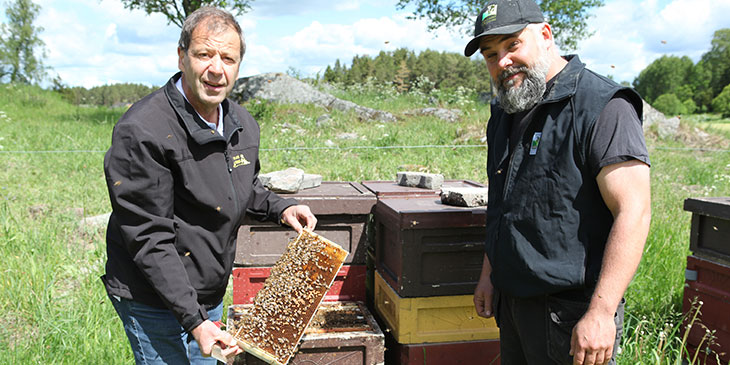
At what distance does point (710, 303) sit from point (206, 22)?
3.23 meters

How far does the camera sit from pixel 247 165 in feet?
6.49

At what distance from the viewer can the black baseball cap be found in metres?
1.86

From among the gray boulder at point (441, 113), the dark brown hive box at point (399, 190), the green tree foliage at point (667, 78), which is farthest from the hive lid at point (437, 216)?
the green tree foliage at point (667, 78)

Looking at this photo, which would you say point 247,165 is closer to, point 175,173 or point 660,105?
point 175,173

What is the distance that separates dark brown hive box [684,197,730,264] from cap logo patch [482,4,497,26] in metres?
2.06

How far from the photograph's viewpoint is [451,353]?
2.70 meters

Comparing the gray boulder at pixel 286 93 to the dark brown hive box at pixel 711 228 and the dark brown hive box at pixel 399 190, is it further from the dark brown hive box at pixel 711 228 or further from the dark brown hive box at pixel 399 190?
the dark brown hive box at pixel 711 228

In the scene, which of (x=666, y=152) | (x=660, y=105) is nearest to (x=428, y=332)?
(x=666, y=152)

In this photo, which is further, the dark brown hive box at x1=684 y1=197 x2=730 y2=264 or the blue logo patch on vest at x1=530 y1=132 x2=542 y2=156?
the dark brown hive box at x1=684 y1=197 x2=730 y2=264

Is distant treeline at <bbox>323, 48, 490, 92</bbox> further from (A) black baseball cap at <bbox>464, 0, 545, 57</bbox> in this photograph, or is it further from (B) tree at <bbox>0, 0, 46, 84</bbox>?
(A) black baseball cap at <bbox>464, 0, 545, 57</bbox>

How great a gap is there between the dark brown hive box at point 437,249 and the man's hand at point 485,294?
1.08 ft

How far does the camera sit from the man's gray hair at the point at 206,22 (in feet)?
5.72

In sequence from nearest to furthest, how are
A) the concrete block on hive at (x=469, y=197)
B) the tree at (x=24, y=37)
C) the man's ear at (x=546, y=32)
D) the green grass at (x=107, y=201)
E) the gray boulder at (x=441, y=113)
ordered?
the man's ear at (x=546, y=32)
the concrete block on hive at (x=469, y=197)
the green grass at (x=107, y=201)
the gray boulder at (x=441, y=113)
the tree at (x=24, y=37)

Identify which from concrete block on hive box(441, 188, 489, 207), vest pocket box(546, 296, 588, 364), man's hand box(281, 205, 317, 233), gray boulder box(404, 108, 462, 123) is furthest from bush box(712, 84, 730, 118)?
man's hand box(281, 205, 317, 233)
